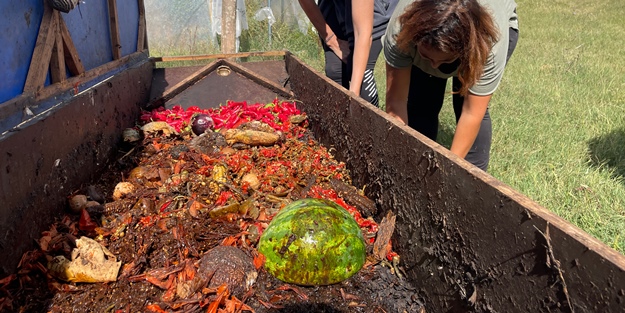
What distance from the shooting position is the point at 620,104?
21.6ft

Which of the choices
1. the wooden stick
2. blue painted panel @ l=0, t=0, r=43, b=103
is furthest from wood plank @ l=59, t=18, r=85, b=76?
blue painted panel @ l=0, t=0, r=43, b=103

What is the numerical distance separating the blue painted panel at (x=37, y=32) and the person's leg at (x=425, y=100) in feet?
10.2

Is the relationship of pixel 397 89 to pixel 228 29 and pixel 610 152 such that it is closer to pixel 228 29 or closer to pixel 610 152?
pixel 610 152

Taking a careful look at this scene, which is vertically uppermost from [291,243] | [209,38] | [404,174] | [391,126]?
[391,126]

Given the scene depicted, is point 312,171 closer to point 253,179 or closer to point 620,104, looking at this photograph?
point 253,179

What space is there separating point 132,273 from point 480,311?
1.95 meters

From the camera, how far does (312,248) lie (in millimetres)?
2682

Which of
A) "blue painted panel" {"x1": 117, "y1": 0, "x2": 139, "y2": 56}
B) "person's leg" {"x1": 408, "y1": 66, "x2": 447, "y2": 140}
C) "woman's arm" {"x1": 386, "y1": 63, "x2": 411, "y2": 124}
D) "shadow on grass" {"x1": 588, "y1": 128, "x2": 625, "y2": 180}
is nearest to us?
"woman's arm" {"x1": 386, "y1": 63, "x2": 411, "y2": 124}

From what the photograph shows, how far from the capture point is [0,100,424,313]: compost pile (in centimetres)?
257

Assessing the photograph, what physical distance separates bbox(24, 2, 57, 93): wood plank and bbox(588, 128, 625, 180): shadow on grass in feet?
16.8

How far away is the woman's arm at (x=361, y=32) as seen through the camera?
394 centimetres

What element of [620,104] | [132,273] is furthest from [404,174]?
[620,104]

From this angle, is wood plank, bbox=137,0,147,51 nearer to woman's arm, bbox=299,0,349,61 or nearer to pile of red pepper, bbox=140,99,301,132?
pile of red pepper, bbox=140,99,301,132

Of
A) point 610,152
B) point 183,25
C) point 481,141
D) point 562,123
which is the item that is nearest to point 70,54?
point 481,141
